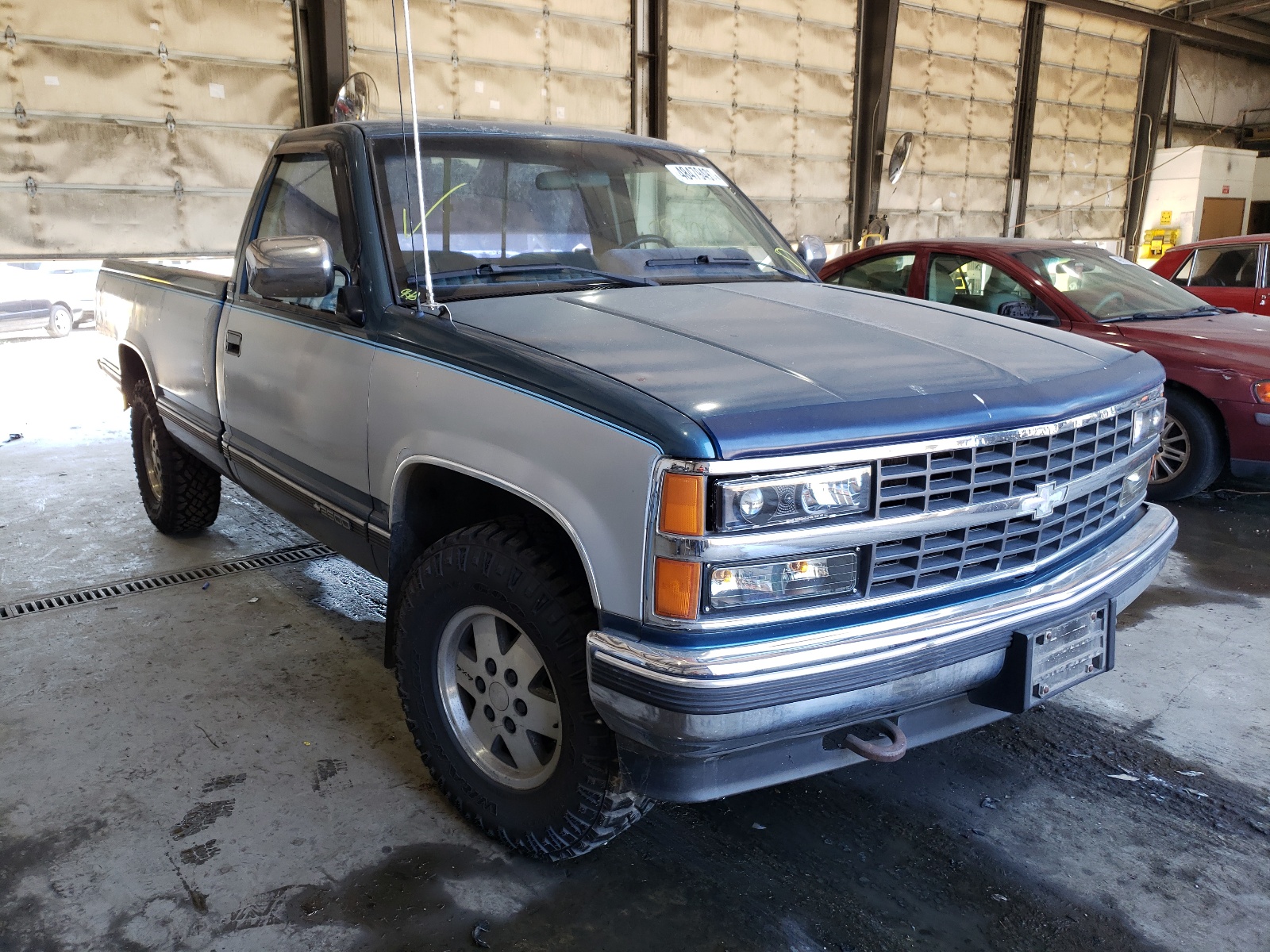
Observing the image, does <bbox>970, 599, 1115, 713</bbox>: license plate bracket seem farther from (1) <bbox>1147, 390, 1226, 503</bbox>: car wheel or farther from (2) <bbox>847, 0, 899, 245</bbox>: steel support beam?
(2) <bbox>847, 0, 899, 245</bbox>: steel support beam

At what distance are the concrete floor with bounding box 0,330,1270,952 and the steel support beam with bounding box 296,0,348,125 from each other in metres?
7.18

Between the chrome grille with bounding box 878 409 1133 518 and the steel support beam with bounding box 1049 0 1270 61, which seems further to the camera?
the steel support beam with bounding box 1049 0 1270 61

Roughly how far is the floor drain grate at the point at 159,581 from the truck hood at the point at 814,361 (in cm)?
189

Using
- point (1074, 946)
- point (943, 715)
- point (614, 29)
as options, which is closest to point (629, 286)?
point (943, 715)

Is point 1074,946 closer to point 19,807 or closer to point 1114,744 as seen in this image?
point 1114,744

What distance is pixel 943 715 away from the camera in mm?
2152

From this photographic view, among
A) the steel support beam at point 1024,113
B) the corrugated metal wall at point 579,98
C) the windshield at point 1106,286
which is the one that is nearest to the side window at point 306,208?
the windshield at point 1106,286

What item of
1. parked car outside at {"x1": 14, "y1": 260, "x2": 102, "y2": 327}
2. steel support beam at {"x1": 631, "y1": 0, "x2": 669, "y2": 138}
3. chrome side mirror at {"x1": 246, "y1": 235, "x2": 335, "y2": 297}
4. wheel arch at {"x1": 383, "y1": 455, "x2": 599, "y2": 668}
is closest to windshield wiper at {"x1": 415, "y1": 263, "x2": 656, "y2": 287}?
chrome side mirror at {"x1": 246, "y1": 235, "x2": 335, "y2": 297}

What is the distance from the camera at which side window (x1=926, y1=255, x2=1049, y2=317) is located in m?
5.96

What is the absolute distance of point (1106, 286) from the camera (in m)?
6.01

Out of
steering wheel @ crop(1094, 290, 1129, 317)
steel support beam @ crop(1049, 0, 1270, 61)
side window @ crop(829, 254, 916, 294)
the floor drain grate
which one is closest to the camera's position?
the floor drain grate

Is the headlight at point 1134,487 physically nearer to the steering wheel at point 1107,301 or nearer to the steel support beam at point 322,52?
the steering wheel at point 1107,301

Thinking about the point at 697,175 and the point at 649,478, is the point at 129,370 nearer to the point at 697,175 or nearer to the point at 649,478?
the point at 697,175

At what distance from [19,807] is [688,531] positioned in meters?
2.11
